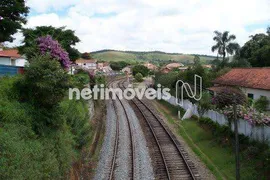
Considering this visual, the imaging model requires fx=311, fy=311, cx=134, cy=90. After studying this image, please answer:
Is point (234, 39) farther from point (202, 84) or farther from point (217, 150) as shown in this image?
point (217, 150)

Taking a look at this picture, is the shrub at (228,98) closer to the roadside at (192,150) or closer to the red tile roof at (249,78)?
the roadside at (192,150)

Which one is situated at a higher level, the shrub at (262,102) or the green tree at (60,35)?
the green tree at (60,35)

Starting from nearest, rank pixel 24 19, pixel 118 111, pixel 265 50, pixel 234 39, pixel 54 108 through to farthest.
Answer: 1. pixel 54 108
2. pixel 24 19
3. pixel 118 111
4. pixel 265 50
5. pixel 234 39

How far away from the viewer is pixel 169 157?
716 inches

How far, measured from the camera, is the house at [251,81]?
27.6 metres

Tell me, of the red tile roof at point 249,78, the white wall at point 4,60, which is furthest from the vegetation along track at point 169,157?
the white wall at point 4,60

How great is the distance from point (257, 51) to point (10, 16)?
4132cm

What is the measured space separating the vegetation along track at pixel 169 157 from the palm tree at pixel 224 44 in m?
44.6

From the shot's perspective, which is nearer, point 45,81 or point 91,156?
point 45,81

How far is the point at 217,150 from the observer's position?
1903cm

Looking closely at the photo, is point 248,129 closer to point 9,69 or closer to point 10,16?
point 9,69

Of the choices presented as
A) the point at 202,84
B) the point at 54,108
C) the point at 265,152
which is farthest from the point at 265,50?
the point at 54,108

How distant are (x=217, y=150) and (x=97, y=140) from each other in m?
8.25

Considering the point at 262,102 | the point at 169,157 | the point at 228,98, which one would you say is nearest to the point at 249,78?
the point at 262,102
